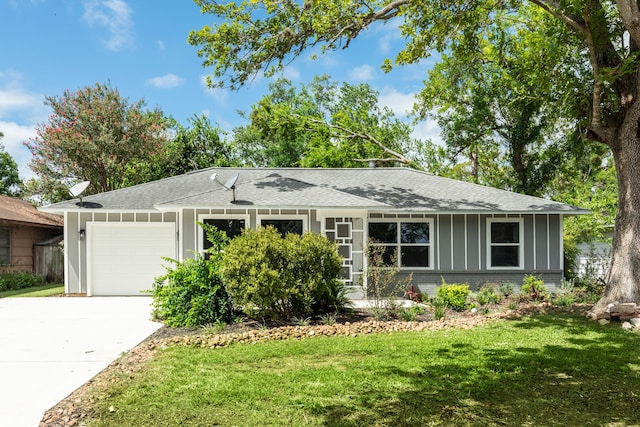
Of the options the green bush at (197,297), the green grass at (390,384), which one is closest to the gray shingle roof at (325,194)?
the green bush at (197,297)

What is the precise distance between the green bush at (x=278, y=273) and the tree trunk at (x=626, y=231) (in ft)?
18.3

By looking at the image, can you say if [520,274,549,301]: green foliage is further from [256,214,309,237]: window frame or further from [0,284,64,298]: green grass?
[0,284,64,298]: green grass

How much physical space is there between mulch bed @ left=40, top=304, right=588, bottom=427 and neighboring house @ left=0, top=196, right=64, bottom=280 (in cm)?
1355

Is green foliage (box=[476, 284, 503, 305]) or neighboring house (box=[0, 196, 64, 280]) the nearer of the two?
green foliage (box=[476, 284, 503, 305])

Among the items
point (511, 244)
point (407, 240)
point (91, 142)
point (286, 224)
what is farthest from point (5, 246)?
point (511, 244)

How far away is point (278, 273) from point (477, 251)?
25.1 feet

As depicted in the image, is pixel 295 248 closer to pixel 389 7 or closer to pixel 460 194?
pixel 389 7

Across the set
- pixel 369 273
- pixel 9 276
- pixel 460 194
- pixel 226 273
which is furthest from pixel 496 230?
pixel 9 276

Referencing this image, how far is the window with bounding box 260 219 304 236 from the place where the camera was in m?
12.0

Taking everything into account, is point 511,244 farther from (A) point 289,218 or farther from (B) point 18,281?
(B) point 18,281

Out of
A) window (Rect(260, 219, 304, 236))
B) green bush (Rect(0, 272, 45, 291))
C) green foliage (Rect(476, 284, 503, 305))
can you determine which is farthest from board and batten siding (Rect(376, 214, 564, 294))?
green bush (Rect(0, 272, 45, 291))

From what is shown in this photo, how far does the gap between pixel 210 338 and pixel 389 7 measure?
832 centimetres

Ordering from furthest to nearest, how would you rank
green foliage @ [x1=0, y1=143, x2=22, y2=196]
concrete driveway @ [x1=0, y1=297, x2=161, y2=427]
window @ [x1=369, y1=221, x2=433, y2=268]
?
green foliage @ [x1=0, y1=143, x2=22, y2=196] → window @ [x1=369, y1=221, x2=433, y2=268] → concrete driveway @ [x1=0, y1=297, x2=161, y2=427]

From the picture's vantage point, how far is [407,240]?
13180 mm
